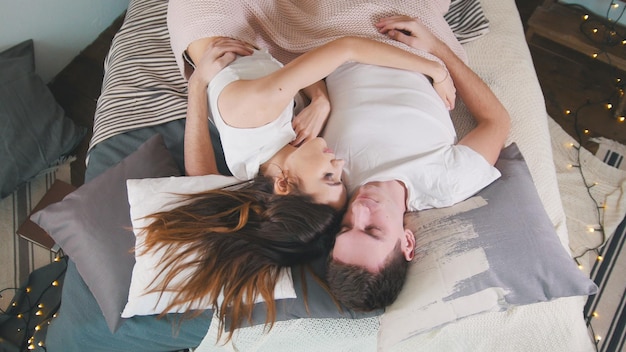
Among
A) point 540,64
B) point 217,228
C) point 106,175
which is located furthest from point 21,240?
point 540,64

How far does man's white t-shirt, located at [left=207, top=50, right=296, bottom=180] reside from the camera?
4.30 ft

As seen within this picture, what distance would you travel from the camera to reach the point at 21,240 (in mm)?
1857

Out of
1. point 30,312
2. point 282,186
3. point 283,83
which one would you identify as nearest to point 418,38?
point 283,83

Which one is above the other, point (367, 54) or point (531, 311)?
point (367, 54)

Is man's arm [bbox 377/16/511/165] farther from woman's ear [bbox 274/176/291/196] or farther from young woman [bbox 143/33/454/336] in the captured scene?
woman's ear [bbox 274/176/291/196]

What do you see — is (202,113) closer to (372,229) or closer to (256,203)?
(256,203)

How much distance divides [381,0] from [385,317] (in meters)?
0.89

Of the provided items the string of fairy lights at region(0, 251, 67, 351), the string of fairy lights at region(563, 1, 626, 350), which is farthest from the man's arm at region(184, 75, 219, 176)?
the string of fairy lights at region(563, 1, 626, 350)

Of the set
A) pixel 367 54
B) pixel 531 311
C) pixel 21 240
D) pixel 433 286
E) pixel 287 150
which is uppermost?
pixel 367 54

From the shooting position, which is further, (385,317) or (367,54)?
(367,54)

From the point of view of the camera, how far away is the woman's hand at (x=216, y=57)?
1402 millimetres

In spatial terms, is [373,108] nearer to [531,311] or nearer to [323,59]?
[323,59]

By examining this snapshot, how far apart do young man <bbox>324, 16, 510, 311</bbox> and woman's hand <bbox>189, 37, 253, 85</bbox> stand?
282mm

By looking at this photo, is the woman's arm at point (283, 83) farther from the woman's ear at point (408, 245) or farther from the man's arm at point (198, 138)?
the woman's ear at point (408, 245)
